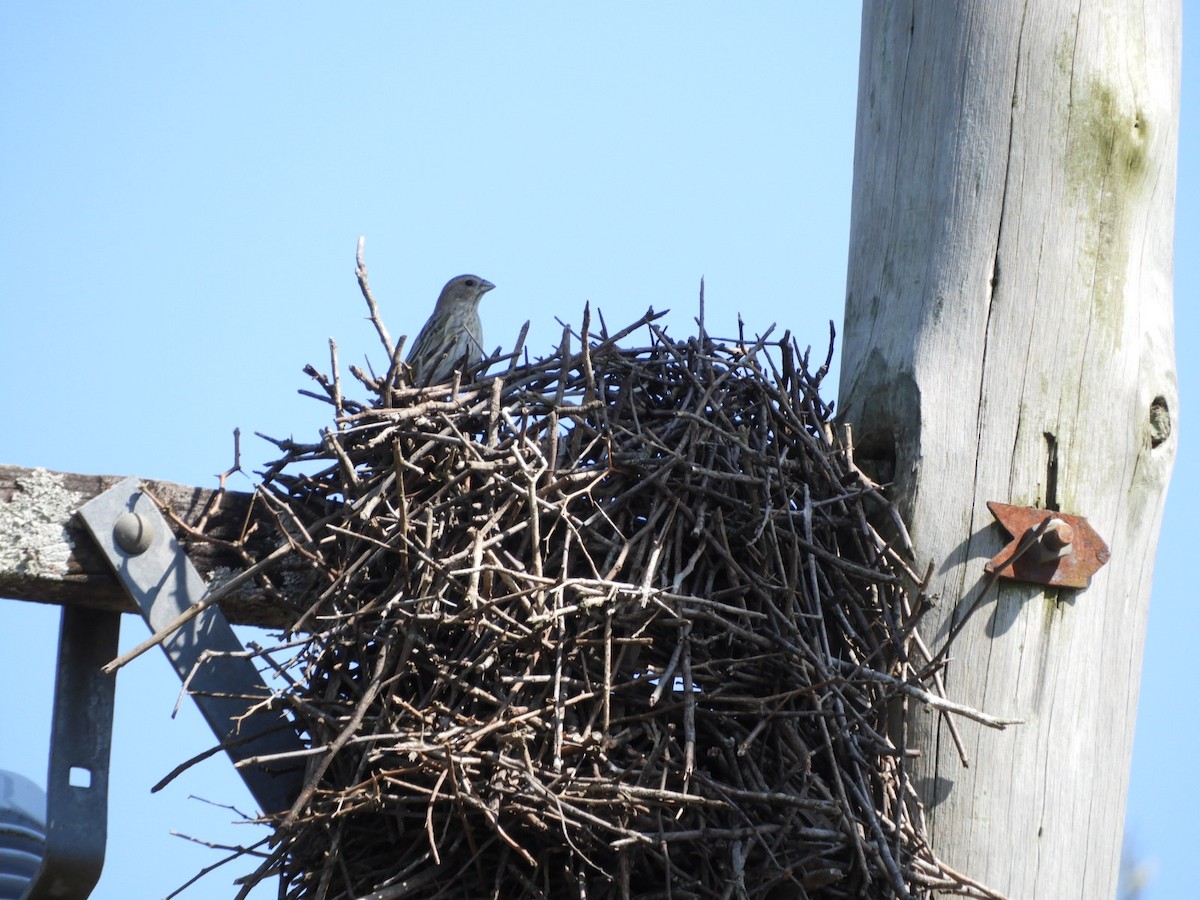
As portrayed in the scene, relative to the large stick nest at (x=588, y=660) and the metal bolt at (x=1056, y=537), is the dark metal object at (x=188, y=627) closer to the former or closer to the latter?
the large stick nest at (x=588, y=660)

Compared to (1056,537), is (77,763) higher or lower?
lower

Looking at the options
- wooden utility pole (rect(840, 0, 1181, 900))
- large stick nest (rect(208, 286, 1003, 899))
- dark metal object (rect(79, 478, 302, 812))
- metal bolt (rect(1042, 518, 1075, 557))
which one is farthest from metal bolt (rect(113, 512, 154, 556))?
metal bolt (rect(1042, 518, 1075, 557))

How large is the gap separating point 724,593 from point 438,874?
100 centimetres

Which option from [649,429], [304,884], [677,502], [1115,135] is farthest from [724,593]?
[1115,135]

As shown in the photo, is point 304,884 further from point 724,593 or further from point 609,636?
point 724,593

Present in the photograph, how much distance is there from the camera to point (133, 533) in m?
3.94

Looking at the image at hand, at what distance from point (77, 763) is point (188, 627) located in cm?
45

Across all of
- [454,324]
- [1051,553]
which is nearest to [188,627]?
[1051,553]

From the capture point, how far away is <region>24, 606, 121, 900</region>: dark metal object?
3902 mm

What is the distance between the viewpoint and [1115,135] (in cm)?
401

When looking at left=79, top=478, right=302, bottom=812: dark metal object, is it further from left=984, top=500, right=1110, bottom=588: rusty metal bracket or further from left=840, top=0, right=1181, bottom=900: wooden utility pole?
left=984, top=500, right=1110, bottom=588: rusty metal bracket

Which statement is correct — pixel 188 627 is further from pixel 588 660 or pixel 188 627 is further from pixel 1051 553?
pixel 1051 553

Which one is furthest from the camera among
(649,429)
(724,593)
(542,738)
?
(649,429)

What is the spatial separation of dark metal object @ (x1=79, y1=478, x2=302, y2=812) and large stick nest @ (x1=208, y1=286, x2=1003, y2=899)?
9.2 inches
